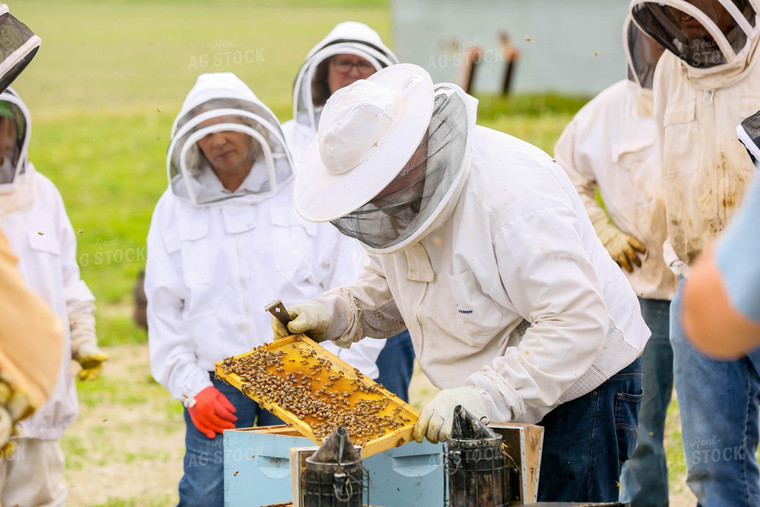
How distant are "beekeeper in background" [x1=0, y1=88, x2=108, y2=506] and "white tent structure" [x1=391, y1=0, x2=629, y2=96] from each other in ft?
44.7

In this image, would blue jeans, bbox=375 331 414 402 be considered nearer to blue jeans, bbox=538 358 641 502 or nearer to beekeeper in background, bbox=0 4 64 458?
blue jeans, bbox=538 358 641 502

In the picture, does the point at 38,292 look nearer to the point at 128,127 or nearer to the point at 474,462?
the point at 474,462

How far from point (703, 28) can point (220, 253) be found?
242 centimetres

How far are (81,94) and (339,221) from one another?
18.3 metres

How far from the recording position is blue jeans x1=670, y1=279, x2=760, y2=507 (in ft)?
11.7

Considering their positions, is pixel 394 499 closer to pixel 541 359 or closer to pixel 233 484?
pixel 233 484

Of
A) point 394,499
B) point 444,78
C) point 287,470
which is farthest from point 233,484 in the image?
point 444,78

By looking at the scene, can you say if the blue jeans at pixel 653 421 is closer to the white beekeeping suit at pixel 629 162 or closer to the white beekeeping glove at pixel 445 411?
the white beekeeping suit at pixel 629 162

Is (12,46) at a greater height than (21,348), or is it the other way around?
(12,46)

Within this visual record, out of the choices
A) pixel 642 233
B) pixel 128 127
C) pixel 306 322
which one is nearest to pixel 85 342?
pixel 306 322

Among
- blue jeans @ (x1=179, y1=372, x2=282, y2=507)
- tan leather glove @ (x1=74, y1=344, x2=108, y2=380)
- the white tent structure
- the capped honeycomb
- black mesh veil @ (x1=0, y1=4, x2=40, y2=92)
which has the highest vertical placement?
the white tent structure

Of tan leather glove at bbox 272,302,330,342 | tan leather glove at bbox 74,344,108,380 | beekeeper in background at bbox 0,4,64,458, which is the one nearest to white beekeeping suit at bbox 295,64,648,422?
tan leather glove at bbox 272,302,330,342

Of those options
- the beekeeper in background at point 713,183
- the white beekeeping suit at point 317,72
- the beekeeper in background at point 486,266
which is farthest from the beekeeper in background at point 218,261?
the beekeeper in background at point 713,183

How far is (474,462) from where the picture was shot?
2453 millimetres
